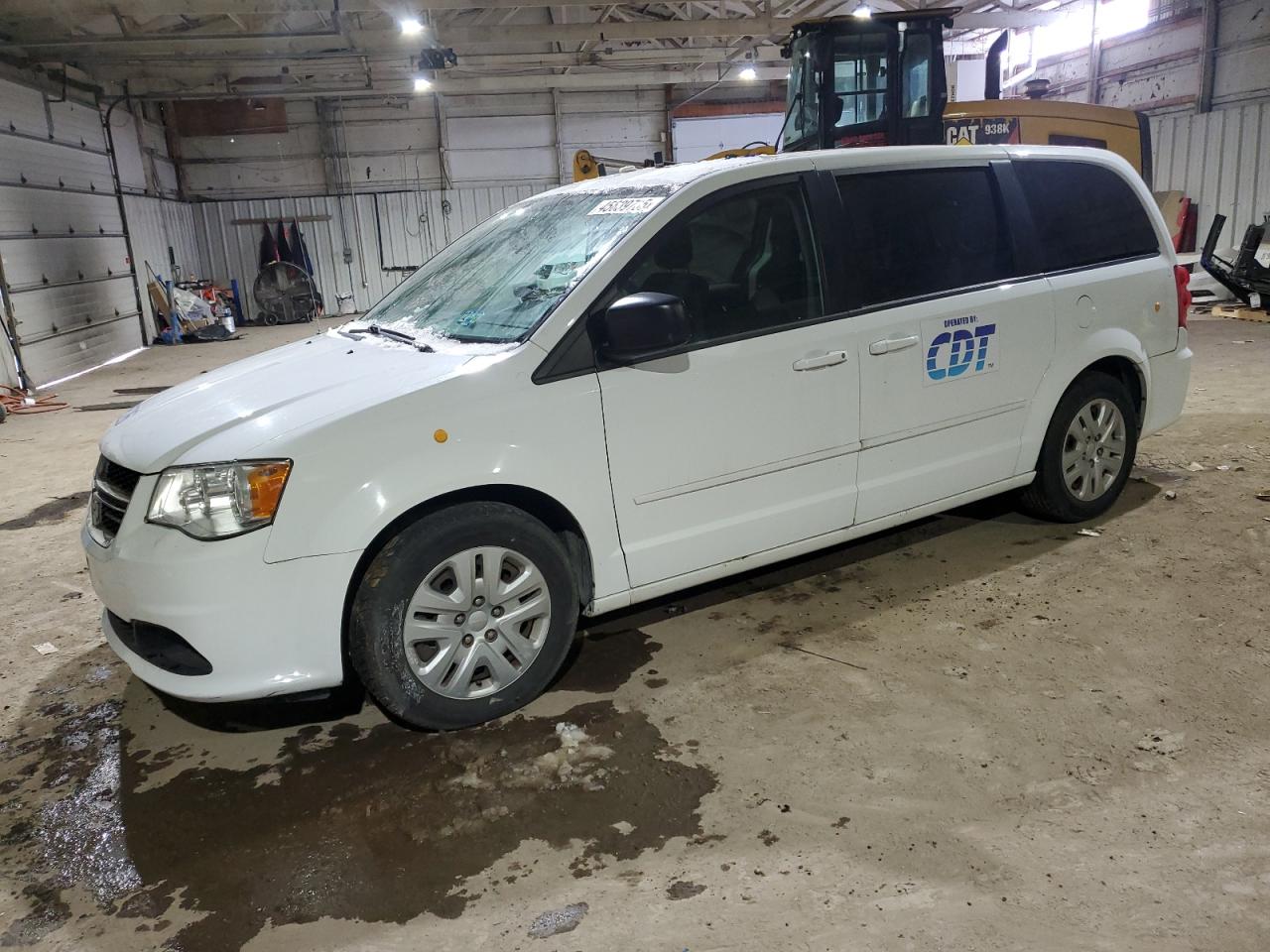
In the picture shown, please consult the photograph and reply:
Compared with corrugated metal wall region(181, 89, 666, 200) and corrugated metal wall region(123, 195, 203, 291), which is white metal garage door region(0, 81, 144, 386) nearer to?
corrugated metal wall region(123, 195, 203, 291)

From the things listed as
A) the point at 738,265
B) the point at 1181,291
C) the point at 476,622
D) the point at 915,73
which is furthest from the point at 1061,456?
the point at 915,73

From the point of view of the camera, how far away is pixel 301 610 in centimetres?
254

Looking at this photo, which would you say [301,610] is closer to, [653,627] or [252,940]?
[252,940]

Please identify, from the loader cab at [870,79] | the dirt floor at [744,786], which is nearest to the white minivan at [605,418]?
the dirt floor at [744,786]

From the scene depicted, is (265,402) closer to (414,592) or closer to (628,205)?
(414,592)

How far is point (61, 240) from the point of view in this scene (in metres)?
13.2

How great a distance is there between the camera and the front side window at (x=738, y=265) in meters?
3.03

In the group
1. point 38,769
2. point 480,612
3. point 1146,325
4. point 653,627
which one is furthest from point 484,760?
point 1146,325

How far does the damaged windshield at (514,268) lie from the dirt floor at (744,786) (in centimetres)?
127

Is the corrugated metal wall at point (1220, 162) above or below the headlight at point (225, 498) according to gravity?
above

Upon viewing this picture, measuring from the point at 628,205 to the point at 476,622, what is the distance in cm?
154

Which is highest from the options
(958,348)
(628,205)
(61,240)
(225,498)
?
(61,240)

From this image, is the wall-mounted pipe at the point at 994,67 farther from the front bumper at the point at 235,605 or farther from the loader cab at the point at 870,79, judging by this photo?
the front bumper at the point at 235,605

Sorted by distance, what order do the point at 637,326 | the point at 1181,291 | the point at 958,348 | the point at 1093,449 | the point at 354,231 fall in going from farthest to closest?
1. the point at 354,231
2. the point at 1181,291
3. the point at 1093,449
4. the point at 958,348
5. the point at 637,326
